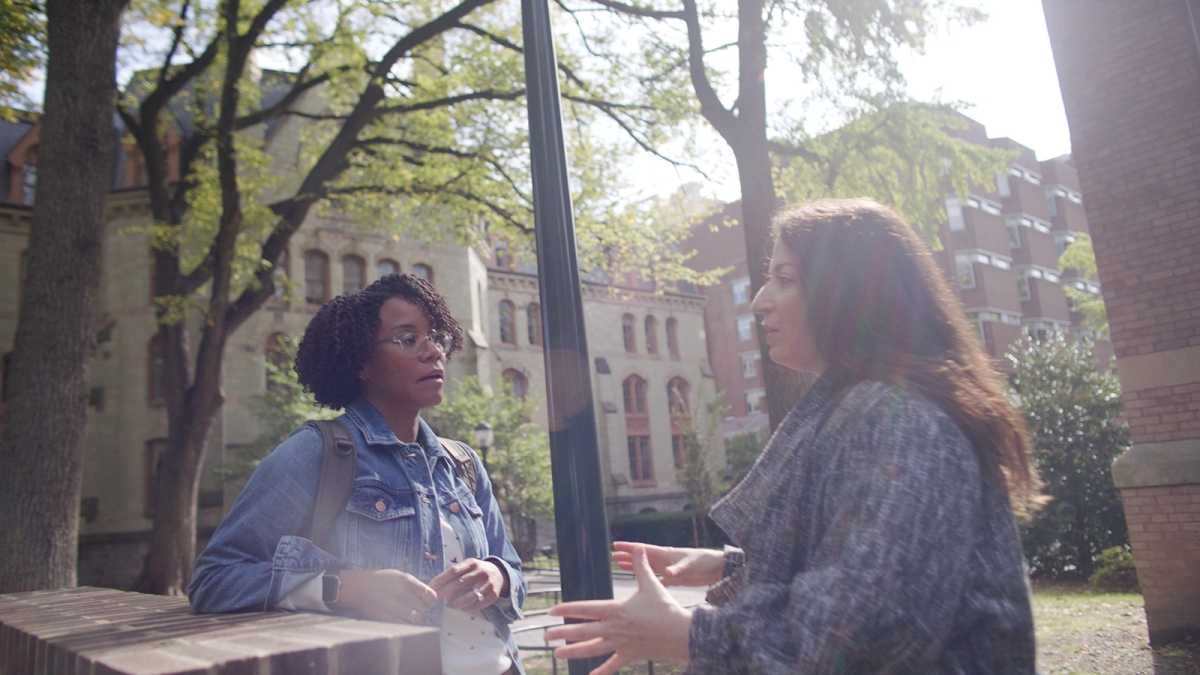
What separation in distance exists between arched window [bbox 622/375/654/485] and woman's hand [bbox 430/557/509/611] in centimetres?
3701

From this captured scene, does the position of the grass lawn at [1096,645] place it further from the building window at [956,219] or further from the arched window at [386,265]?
the building window at [956,219]

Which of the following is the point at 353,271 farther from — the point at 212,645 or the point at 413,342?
the point at 212,645

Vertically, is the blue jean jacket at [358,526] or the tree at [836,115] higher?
the tree at [836,115]

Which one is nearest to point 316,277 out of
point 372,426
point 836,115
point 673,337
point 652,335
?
point 652,335

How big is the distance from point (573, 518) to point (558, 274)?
0.82 m

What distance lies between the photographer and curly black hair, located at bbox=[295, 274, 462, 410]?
268 cm

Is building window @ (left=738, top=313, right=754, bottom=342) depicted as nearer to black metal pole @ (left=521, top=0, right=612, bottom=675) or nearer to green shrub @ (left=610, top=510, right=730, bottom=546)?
green shrub @ (left=610, top=510, right=730, bottom=546)

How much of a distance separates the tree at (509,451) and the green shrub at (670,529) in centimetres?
372

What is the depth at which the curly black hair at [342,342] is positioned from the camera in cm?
268

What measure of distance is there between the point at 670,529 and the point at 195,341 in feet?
58.7

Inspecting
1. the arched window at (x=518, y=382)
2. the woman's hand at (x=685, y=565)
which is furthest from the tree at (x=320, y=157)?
the arched window at (x=518, y=382)

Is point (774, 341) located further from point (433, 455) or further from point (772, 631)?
point (433, 455)

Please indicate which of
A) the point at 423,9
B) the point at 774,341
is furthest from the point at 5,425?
the point at 423,9

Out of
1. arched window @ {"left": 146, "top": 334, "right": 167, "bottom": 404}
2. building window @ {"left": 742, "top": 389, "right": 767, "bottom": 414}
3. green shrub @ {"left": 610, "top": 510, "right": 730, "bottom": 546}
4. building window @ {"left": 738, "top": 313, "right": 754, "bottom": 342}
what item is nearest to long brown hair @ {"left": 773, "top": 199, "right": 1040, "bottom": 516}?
green shrub @ {"left": 610, "top": 510, "right": 730, "bottom": 546}
